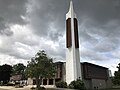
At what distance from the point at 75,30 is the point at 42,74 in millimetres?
22349

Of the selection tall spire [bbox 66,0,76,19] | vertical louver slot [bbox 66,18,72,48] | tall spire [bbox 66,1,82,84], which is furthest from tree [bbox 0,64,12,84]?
tall spire [bbox 66,0,76,19]

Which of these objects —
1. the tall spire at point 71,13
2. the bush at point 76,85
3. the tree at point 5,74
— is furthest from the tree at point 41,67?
the tree at point 5,74

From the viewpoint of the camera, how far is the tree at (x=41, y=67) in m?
54.5

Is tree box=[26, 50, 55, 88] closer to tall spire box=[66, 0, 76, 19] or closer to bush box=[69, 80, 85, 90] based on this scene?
bush box=[69, 80, 85, 90]

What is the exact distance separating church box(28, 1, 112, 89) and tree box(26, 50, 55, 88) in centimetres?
985

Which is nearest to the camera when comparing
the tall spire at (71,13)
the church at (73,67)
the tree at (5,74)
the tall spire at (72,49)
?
the tall spire at (72,49)

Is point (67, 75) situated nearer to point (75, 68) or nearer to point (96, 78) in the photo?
point (75, 68)

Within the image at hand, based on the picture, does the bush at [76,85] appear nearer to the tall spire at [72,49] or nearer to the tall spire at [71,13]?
the tall spire at [72,49]

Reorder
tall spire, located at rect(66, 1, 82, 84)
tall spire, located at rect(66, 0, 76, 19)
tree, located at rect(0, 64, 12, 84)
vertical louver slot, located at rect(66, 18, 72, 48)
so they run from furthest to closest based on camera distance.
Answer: tree, located at rect(0, 64, 12, 84)
tall spire, located at rect(66, 0, 76, 19)
vertical louver slot, located at rect(66, 18, 72, 48)
tall spire, located at rect(66, 1, 82, 84)

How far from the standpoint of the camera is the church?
6444 centimetres

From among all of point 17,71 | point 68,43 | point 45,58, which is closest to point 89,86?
point 68,43

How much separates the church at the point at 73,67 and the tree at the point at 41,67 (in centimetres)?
985

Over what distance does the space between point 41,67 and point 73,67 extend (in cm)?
1328

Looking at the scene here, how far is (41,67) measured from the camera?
54.5m
